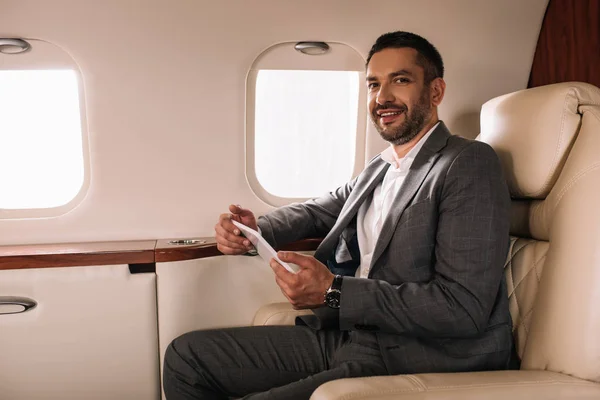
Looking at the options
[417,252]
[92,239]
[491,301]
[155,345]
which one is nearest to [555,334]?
[491,301]

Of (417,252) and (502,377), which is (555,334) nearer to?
(502,377)

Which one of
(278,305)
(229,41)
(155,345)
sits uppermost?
(229,41)

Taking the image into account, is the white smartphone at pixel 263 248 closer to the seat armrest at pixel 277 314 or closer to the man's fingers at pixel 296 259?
the man's fingers at pixel 296 259

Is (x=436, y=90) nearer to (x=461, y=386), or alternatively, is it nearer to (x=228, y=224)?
(x=228, y=224)

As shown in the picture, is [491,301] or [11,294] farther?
[11,294]

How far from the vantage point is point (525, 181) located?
58.7 inches

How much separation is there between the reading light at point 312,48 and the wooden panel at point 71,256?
3.20 ft

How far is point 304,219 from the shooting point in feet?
6.45

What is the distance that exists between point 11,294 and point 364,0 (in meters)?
1.75

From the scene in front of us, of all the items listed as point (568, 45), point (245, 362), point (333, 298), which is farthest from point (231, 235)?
point (568, 45)

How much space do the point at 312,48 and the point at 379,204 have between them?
2.44 feet

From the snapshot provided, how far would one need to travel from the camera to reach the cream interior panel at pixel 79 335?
Answer: 6.17 ft

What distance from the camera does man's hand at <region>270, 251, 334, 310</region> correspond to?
1.32 metres

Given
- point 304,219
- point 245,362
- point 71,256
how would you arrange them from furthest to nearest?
point 304,219, point 71,256, point 245,362
